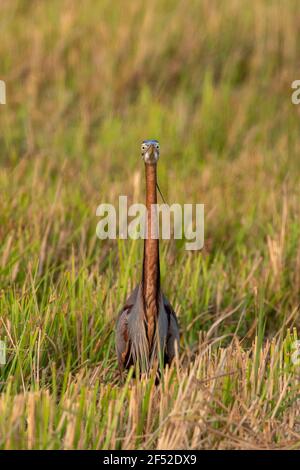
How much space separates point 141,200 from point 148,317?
224 centimetres

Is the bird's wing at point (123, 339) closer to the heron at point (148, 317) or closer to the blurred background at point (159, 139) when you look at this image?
the heron at point (148, 317)

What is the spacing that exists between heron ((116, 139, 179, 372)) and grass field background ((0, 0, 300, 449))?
4.1 inches

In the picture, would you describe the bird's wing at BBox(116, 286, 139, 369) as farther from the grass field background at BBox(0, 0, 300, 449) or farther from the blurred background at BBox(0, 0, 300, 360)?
the blurred background at BBox(0, 0, 300, 360)

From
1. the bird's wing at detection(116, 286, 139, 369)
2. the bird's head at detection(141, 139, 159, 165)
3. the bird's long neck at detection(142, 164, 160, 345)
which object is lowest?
the bird's wing at detection(116, 286, 139, 369)

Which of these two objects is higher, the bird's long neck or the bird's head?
the bird's head

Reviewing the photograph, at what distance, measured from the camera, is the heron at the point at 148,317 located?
3.88 m

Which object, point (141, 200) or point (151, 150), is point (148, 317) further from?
point (141, 200)

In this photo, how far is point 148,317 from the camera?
3.98m

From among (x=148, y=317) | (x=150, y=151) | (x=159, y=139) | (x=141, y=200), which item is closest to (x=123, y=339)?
(x=148, y=317)

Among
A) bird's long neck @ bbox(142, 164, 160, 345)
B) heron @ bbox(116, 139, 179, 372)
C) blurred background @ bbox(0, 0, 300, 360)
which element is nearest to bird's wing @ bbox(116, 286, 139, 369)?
heron @ bbox(116, 139, 179, 372)

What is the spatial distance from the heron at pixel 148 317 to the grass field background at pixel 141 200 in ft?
0.34

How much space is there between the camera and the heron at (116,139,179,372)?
388 centimetres
